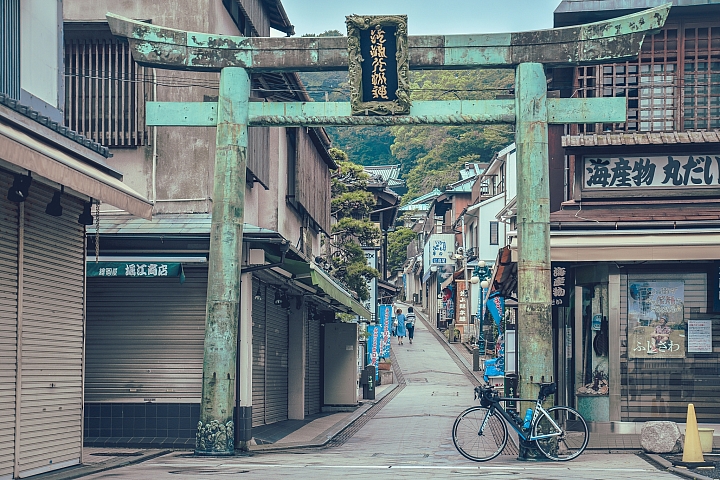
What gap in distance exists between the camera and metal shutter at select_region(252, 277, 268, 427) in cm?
2080

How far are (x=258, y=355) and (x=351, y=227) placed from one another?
14124mm

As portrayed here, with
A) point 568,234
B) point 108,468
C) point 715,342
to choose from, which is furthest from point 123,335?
point 715,342

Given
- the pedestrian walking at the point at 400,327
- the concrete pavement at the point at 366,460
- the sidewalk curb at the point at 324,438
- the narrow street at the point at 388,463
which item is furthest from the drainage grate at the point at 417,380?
the narrow street at the point at 388,463

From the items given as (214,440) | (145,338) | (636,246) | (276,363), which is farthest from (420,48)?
(276,363)

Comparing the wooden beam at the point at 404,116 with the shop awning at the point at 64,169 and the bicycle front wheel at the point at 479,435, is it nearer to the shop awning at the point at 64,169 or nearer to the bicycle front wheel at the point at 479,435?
the shop awning at the point at 64,169

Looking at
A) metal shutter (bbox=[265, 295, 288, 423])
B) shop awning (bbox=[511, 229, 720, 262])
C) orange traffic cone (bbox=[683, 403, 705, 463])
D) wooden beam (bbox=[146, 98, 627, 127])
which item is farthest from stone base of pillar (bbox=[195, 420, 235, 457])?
orange traffic cone (bbox=[683, 403, 705, 463])

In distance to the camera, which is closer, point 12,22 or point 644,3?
point 12,22

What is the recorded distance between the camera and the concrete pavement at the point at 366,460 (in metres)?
12.8

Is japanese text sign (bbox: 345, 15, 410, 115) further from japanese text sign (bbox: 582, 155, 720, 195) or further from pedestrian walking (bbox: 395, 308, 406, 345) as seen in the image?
pedestrian walking (bbox: 395, 308, 406, 345)

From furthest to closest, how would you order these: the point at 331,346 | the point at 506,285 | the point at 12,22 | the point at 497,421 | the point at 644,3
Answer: the point at 331,346 → the point at 506,285 → the point at 644,3 → the point at 497,421 → the point at 12,22

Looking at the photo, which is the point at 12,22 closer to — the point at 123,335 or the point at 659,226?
the point at 123,335

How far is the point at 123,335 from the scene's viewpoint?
1762 cm

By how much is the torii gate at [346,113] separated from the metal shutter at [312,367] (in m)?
11.9

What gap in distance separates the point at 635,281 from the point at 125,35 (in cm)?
1045
